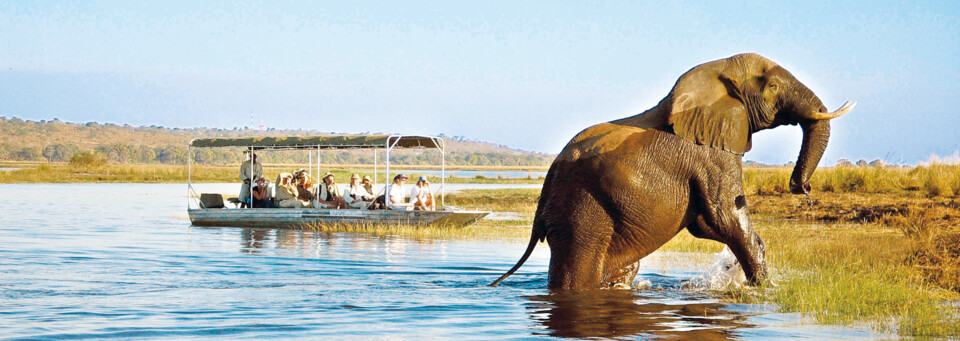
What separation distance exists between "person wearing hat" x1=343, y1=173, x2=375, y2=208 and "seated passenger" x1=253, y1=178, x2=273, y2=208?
5.94 feet

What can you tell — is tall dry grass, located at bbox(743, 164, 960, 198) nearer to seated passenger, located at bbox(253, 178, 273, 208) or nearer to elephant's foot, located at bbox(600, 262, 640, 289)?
seated passenger, located at bbox(253, 178, 273, 208)

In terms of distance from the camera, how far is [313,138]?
2459 cm

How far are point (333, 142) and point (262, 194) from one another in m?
1.91

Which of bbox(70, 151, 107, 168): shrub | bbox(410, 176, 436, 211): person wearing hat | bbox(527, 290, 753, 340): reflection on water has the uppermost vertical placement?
bbox(70, 151, 107, 168): shrub

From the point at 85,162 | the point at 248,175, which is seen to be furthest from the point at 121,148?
the point at 248,175

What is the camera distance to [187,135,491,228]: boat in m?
22.3

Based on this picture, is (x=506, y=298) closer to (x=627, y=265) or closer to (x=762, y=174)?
(x=627, y=265)

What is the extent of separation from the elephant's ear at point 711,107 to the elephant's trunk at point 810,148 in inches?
21.1

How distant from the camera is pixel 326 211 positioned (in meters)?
22.9

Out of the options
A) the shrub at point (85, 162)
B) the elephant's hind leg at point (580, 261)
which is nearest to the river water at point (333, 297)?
the elephant's hind leg at point (580, 261)

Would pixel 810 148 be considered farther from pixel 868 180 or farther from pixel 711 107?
pixel 868 180

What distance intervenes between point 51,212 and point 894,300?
2456cm

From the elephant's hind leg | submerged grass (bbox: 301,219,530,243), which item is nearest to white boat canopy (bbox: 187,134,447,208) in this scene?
submerged grass (bbox: 301,219,530,243)

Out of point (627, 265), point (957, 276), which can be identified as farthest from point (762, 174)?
point (627, 265)
